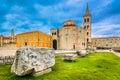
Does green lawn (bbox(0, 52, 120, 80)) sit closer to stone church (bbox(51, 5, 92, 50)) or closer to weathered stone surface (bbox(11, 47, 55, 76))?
weathered stone surface (bbox(11, 47, 55, 76))

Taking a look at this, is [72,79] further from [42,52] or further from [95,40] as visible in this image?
[95,40]

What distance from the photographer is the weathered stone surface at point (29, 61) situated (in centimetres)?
642

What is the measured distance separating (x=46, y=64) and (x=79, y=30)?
43139 mm

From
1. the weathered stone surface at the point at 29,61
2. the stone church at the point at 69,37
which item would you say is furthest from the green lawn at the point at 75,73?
the stone church at the point at 69,37

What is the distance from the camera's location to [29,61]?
6.65 meters

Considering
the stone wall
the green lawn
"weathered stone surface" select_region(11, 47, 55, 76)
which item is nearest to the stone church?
the green lawn

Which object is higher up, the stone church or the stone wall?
the stone church

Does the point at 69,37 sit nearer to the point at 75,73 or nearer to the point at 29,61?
the point at 75,73

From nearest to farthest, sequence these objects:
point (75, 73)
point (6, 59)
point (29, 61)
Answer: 1. point (29, 61)
2. point (75, 73)
3. point (6, 59)

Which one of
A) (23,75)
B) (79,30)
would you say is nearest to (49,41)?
(79,30)

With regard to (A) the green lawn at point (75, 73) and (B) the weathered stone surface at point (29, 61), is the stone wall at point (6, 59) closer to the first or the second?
(A) the green lawn at point (75, 73)

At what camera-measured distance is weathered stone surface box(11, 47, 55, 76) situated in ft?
21.1

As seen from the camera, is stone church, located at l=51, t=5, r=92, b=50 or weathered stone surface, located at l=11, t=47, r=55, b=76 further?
stone church, located at l=51, t=5, r=92, b=50

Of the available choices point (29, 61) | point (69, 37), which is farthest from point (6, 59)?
point (69, 37)
